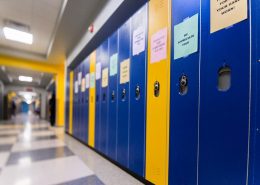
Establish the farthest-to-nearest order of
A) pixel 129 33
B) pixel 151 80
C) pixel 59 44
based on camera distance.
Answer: pixel 59 44 → pixel 129 33 → pixel 151 80

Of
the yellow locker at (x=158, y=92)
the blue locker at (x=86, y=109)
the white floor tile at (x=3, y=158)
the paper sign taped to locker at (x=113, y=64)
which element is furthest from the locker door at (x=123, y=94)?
the white floor tile at (x=3, y=158)

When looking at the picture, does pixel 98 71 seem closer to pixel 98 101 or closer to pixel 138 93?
pixel 98 101

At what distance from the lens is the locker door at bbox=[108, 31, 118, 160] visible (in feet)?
7.45

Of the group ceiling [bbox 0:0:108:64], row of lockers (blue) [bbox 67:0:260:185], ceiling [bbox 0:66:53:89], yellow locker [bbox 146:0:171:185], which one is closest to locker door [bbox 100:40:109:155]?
row of lockers (blue) [bbox 67:0:260:185]

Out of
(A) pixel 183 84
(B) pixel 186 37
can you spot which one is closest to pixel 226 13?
(B) pixel 186 37

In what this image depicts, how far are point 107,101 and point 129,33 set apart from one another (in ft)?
3.48

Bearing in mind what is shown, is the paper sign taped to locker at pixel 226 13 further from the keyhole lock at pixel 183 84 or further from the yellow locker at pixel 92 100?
the yellow locker at pixel 92 100

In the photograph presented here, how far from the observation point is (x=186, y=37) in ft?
4.15

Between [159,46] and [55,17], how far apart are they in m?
3.04

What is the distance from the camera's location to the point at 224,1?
3.27ft

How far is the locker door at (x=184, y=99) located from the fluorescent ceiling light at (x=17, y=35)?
4.47 metres

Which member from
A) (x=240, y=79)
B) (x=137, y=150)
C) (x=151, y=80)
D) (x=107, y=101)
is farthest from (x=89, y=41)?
(x=240, y=79)

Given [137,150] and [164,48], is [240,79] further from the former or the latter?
[137,150]

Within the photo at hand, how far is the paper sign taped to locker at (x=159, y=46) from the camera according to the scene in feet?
4.88
